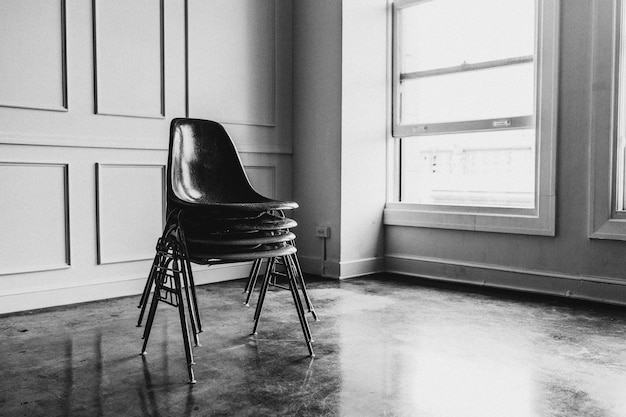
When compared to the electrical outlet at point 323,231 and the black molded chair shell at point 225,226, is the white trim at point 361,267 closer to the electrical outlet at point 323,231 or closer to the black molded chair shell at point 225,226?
the electrical outlet at point 323,231

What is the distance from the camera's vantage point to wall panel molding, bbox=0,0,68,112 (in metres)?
3.07

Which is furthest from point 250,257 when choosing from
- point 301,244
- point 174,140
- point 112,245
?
point 301,244

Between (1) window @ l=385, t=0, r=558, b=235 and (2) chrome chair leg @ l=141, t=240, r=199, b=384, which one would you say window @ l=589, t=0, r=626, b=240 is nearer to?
(1) window @ l=385, t=0, r=558, b=235

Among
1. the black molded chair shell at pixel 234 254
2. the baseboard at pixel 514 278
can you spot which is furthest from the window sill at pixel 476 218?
the black molded chair shell at pixel 234 254

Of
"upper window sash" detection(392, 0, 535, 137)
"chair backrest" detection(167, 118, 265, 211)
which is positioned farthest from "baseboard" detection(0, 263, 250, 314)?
"upper window sash" detection(392, 0, 535, 137)

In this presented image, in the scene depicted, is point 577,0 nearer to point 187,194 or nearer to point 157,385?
point 187,194

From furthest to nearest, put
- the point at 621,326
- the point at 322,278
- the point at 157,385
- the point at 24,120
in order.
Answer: the point at 322,278, the point at 24,120, the point at 621,326, the point at 157,385

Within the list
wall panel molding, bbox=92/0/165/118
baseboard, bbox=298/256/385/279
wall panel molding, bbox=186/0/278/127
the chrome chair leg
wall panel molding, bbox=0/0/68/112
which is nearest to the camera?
the chrome chair leg

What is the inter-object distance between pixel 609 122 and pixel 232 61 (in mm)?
2379

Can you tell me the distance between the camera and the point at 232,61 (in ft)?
13.3

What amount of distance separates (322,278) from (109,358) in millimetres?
2033

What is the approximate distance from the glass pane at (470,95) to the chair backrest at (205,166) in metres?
1.91

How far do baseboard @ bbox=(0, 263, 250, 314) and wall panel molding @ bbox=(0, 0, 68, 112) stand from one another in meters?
0.99

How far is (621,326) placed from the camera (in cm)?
280
